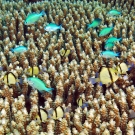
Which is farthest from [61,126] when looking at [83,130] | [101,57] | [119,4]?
[119,4]

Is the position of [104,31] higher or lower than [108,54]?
higher

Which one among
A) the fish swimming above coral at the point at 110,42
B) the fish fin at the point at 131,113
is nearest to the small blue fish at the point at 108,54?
the fish swimming above coral at the point at 110,42

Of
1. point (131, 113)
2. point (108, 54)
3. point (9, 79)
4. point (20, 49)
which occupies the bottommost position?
point (131, 113)

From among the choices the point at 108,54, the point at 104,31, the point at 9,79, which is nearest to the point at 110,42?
the point at 104,31

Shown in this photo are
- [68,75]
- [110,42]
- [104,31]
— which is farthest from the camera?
[104,31]

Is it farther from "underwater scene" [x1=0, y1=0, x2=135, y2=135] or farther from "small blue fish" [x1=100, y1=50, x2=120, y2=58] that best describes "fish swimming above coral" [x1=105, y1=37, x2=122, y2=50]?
"small blue fish" [x1=100, y1=50, x2=120, y2=58]

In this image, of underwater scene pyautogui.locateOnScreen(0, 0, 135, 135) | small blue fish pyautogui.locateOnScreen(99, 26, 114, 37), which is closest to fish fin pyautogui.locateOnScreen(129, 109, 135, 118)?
underwater scene pyautogui.locateOnScreen(0, 0, 135, 135)

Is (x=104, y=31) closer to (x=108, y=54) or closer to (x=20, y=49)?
(x=108, y=54)

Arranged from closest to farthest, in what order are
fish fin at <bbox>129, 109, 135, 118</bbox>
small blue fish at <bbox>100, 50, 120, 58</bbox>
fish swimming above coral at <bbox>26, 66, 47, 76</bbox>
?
fish fin at <bbox>129, 109, 135, 118</bbox> → fish swimming above coral at <bbox>26, 66, 47, 76</bbox> → small blue fish at <bbox>100, 50, 120, 58</bbox>

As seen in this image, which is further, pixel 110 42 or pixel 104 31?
pixel 104 31
